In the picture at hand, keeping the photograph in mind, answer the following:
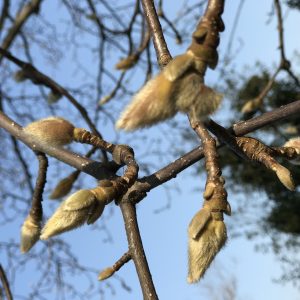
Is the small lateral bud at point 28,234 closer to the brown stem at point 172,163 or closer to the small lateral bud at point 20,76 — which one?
the brown stem at point 172,163

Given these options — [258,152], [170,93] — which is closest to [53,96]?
[258,152]

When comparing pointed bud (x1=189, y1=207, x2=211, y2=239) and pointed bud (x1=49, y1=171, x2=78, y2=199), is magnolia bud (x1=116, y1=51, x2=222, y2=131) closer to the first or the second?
pointed bud (x1=189, y1=207, x2=211, y2=239)

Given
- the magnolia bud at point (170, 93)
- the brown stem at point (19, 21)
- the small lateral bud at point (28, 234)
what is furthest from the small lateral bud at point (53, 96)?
the magnolia bud at point (170, 93)

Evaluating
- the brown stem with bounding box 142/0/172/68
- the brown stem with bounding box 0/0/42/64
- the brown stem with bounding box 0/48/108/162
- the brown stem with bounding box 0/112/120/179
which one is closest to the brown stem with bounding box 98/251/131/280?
the brown stem with bounding box 0/112/120/179

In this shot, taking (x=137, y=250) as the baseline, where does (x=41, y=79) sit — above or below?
above

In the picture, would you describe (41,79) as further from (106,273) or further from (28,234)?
(106,273)

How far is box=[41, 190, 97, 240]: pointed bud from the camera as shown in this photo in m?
0.49

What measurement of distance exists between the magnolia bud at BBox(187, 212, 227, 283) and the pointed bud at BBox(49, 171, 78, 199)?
459mm

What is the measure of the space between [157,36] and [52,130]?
15cm

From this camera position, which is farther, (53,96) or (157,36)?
(53,96)

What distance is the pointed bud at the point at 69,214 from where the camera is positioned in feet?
1.62

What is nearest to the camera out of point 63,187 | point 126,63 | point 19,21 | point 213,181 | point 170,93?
point 170,93

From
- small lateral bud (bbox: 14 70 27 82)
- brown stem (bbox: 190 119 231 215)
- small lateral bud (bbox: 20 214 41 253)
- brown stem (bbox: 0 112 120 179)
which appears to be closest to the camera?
brown stem (bbox: 190 119 231 215)

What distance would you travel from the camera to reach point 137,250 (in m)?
0.58
